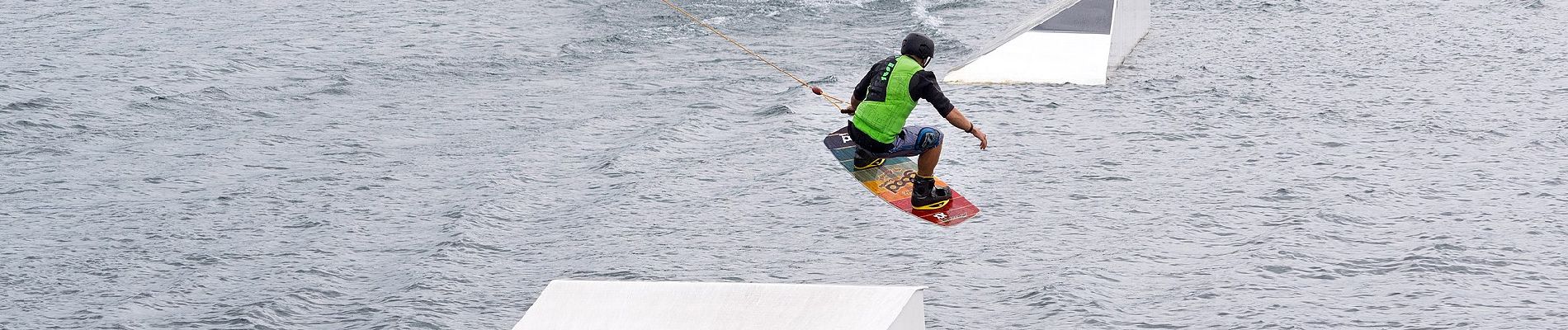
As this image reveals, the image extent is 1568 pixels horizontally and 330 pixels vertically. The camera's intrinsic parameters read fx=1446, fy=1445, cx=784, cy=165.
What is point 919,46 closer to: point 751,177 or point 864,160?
point 864,160

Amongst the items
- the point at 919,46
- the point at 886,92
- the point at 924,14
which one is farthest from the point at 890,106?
the point at 924,14

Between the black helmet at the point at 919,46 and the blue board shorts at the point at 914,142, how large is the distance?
70cm

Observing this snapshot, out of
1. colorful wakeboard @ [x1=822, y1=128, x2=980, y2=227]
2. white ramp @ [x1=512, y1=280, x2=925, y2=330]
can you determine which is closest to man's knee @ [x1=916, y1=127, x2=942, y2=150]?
colorful wakeboard @ [x1=822, y1=128, x2=980, y2=227]

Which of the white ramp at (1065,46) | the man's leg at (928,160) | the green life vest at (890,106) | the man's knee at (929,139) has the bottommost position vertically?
the white ramp at (1065,46)

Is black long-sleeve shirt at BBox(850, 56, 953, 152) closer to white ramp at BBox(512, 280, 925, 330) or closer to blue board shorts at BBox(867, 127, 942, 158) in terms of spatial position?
blue board shorts at BBox(867, 127, 942, 158)

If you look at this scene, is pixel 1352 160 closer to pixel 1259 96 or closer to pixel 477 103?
pixel 1259 96

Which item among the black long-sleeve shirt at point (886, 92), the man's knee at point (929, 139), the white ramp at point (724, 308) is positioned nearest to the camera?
the white ramp at point (724, 308)

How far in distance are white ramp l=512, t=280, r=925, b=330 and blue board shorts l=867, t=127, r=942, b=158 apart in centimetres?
427

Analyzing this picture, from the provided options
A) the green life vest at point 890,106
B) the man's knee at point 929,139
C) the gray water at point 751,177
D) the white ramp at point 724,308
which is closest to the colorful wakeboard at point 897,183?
the gray water at point 751,177

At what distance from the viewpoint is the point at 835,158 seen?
15055 mm

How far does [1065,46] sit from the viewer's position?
65.0ft

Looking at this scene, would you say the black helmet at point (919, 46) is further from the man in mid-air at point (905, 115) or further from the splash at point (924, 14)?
the splash at point (924, 14)

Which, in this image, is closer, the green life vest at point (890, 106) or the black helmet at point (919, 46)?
the black helmet at point (919, 46)

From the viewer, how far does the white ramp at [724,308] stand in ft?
26.1
